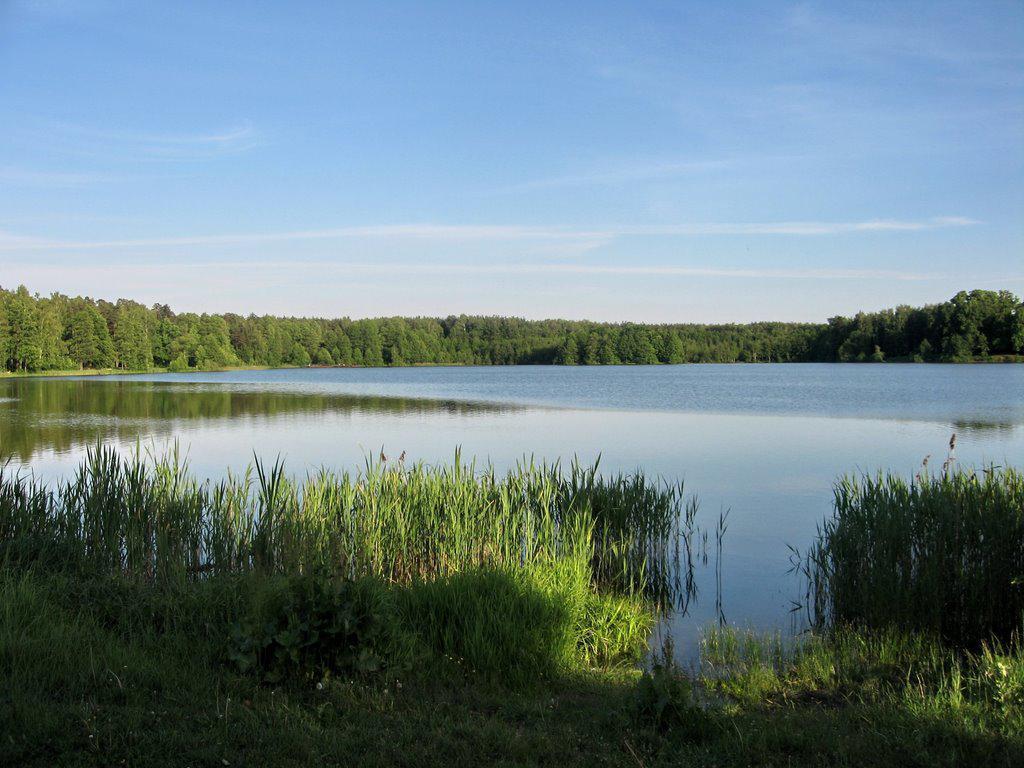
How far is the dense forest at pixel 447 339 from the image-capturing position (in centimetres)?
7338

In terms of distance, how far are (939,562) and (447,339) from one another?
387 feet

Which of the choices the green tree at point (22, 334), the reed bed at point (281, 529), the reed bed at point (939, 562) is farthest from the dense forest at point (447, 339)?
the reed bed at point (939, 562)

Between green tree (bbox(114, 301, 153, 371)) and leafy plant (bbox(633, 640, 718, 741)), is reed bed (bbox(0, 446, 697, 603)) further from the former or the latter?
green tree (bbox(114, 301, 153, 371))

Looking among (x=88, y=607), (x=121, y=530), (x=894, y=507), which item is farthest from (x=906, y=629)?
(x=121, y=530)

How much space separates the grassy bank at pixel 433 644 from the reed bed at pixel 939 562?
0.11ft

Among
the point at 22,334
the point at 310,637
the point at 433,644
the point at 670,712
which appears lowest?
the point at 433,644

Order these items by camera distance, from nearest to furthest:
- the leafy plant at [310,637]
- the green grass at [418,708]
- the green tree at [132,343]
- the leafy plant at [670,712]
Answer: the green grass at [418,708] → the leafy plant at [670,712] → the leafy plant at [310,637] → the green tree at [132,343]

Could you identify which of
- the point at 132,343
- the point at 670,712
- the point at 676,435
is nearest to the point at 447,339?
the point at 132,343

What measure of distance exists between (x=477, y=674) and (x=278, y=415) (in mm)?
27249

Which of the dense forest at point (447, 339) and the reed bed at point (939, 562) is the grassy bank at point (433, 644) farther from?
the dense forest at point (447, 339)

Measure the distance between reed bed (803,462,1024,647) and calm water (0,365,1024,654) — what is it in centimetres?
101

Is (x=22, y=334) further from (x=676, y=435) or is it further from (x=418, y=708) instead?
(x=418, y=708)

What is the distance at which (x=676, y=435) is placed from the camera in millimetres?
22656

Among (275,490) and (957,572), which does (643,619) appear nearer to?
(957,572)
